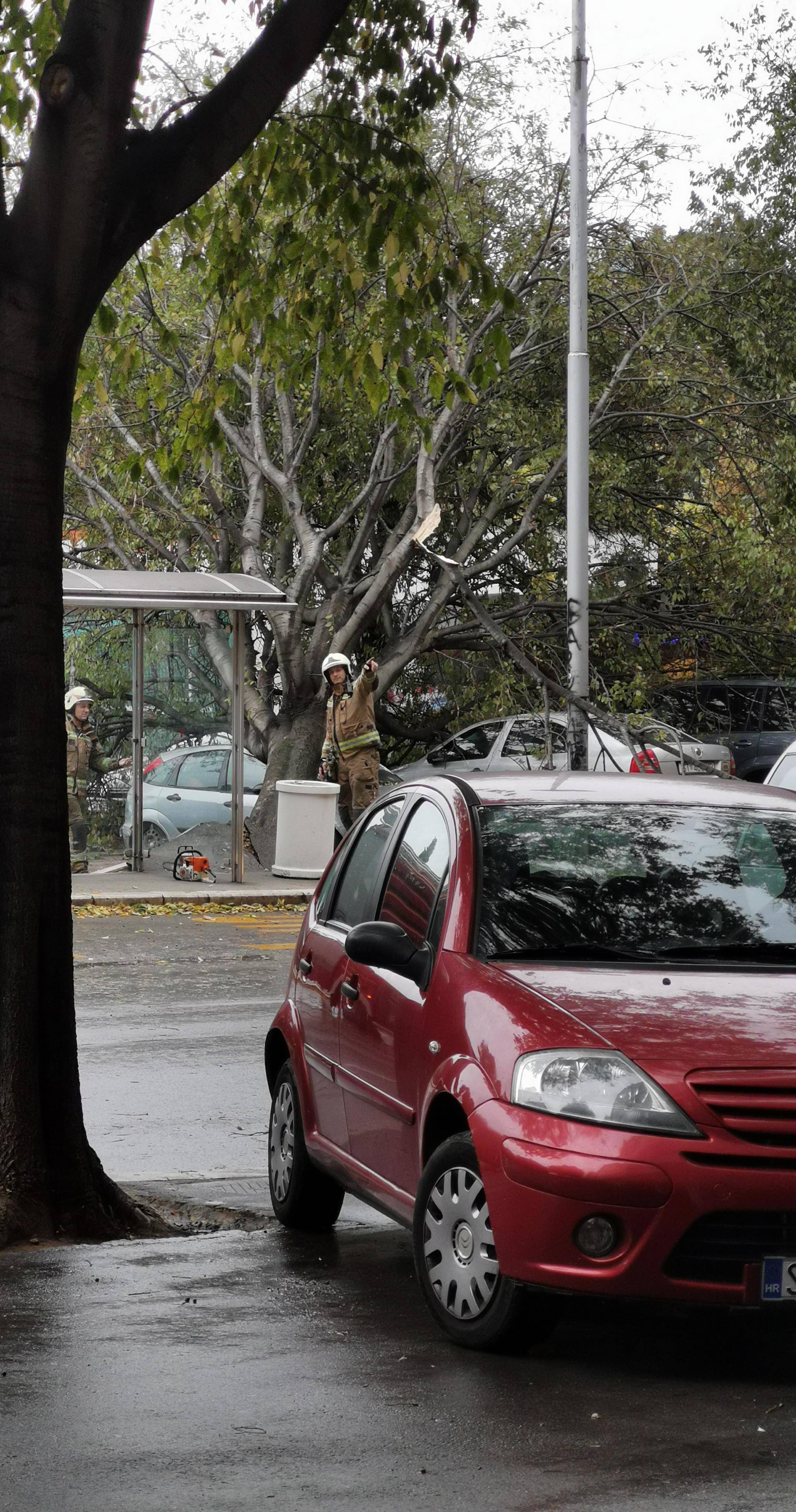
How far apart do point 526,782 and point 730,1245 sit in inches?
75.6

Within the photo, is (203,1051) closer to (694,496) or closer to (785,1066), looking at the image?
(785,1066)

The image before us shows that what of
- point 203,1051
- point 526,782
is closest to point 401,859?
point 526,782

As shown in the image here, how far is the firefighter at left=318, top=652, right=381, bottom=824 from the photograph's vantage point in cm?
1973

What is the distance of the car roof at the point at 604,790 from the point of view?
5945 millimetres

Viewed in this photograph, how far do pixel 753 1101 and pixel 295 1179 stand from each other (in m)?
2.50

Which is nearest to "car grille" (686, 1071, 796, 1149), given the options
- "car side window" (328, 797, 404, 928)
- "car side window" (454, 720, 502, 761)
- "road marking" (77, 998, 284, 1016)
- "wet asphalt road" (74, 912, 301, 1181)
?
"car side window" (328, 797, 404, 928)

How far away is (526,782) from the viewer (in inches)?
240

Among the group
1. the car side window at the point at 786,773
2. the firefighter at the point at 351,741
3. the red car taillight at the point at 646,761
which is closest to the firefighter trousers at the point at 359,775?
the firefighter at the point at 351,741

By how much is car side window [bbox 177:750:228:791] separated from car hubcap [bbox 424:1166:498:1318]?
51.4 ft

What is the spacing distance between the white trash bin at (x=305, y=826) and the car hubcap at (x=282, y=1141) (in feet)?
42.1

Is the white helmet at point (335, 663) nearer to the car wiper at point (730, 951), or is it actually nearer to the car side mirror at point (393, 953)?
the car side mirror at point (393, 953)

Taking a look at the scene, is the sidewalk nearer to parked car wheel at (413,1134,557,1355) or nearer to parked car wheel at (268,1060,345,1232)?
parked car wheel at (268,1060,345,1232)

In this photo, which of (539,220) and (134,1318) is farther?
(539,220)

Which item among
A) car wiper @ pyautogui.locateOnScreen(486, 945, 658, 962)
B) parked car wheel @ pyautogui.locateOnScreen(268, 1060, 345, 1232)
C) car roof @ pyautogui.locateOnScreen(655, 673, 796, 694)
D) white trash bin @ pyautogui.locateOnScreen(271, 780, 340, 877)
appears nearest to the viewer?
car wiper @ pyautogui.locateOnScreen(486, 945, 658, 962)
